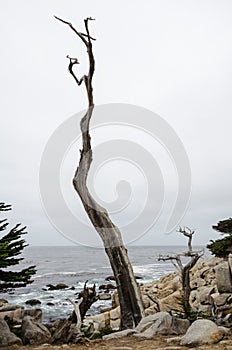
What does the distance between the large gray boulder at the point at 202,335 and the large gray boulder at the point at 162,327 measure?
107 centimetres

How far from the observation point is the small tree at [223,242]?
66.4 feet

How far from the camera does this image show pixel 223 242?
67.2 feet

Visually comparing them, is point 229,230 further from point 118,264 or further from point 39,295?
point 39,295

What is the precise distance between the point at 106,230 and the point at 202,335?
17.9ft

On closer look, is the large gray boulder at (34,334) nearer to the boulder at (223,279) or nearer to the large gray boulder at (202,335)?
the large gray boulder at (202,335)

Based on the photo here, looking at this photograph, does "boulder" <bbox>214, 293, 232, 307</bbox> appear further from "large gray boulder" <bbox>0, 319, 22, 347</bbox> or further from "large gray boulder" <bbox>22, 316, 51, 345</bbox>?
"large gray boulder" <bbox>0, 319, 22, 347</bbox>

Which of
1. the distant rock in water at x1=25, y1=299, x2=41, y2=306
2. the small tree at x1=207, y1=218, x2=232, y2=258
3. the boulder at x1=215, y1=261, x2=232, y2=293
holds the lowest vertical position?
the distant rock in water at x1=25, y1=299, x2=41, y2=306

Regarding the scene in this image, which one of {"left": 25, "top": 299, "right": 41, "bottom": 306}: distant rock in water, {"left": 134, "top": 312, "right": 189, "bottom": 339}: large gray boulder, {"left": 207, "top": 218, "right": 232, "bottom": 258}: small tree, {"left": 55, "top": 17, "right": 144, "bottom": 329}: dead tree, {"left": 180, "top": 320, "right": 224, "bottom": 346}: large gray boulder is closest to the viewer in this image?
{"left": 180, "top": 320, "right": 224, "bottom": 346}: large gray boulder

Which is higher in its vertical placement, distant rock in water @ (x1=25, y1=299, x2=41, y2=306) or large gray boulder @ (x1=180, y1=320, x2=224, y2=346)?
large gray boulder @ (x1=180, y1=320, x2=224, y2=346)

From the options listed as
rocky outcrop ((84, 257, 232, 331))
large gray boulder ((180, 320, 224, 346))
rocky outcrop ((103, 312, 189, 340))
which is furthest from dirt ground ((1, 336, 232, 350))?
rocky outcrop ((84, 257, 232, 331))

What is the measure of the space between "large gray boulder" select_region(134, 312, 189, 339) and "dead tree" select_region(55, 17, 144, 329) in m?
2.55

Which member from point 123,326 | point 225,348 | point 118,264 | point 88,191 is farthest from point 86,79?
point 225,348

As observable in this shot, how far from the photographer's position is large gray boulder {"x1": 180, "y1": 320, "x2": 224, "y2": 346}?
7.07 meters

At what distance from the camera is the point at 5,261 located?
932cm
